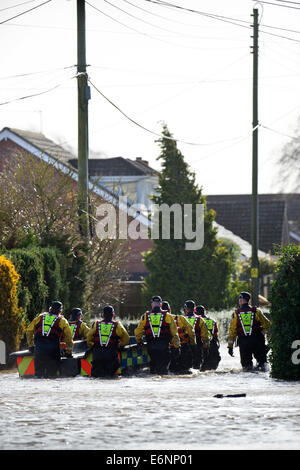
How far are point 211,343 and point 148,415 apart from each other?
32.2 ft

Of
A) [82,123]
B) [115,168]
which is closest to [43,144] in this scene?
[115,168]

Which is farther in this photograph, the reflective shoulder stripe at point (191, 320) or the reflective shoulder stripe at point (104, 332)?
the reflective shoulder stripe at point (191, 320)

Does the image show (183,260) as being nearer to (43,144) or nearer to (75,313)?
(43,144)

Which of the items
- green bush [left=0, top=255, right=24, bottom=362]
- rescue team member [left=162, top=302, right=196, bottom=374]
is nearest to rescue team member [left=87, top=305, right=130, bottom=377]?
green bush [left=0, top=255, right=24, bottom=362]

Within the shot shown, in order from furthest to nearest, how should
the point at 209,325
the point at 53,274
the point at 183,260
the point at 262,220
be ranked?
the point at 262,220 → the point at 183,260 → the point at 53,274 → the point at 209,325

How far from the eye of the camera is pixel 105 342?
18125 mm

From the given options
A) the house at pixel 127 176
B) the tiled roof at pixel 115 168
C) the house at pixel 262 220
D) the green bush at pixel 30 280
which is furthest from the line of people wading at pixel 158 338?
the house at pixel 262 220

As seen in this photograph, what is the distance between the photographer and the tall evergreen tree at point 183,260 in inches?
1346

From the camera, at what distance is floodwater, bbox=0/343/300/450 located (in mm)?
10055

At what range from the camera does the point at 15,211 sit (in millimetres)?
23750

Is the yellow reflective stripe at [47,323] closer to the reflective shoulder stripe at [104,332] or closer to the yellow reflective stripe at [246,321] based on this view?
the reflective shoulder stripe at [104,332]
